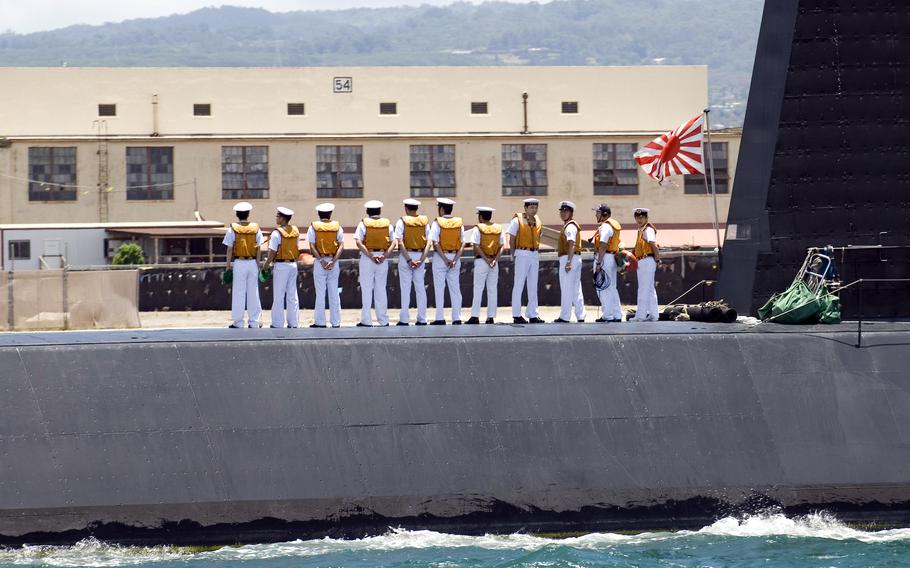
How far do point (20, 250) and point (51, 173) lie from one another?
36.6 feet

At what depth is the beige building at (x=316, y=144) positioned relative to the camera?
184 feet

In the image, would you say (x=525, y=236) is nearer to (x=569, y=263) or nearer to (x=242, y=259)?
(x=569, y=263)

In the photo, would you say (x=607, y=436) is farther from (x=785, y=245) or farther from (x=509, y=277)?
(x=509, y=277)

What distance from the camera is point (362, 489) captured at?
13.1m

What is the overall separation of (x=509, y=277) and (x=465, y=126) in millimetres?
27599

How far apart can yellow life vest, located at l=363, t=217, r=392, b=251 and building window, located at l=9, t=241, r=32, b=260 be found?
104 ft

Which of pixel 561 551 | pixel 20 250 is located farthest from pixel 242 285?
pixel 20 250

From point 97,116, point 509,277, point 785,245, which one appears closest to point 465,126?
point 97,116

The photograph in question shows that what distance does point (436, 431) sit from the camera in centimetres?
1342

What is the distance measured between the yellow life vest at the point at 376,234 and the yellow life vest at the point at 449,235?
71cm

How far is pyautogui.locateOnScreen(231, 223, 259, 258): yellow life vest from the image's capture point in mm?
17172

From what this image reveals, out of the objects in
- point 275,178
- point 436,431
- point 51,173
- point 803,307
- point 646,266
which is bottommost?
point 436,431

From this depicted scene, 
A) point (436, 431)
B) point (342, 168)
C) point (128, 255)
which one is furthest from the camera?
point (342, 168)

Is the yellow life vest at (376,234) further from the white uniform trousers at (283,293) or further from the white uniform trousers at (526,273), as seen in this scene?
the white uniform trousers at (526,273)
